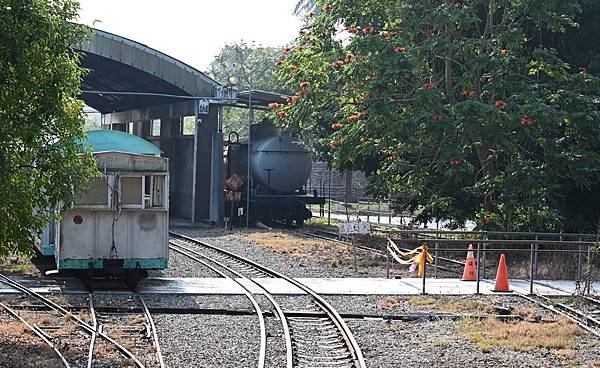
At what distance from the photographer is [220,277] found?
1917 centimetres

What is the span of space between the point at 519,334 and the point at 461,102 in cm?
972

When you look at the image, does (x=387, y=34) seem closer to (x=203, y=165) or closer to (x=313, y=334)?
(x=313, y=334)

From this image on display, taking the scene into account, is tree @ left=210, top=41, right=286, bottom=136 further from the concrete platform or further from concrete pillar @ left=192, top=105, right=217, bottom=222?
the concrete platform

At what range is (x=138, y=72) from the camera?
3375 cm

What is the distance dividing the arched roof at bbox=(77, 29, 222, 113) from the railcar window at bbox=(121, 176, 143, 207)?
1362 centimetres

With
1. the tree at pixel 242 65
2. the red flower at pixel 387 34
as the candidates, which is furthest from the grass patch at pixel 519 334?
the tree at pixel 242 65

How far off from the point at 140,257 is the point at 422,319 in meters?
5.38

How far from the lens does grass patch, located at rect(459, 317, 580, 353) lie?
1227 centimetres

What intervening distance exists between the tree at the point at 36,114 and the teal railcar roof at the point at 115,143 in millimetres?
5244

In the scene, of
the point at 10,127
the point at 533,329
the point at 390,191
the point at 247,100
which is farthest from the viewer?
the point at 247,100

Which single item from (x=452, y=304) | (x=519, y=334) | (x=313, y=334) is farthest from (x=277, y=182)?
(x=519, y=334)

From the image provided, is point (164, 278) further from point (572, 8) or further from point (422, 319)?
point (572, 8)

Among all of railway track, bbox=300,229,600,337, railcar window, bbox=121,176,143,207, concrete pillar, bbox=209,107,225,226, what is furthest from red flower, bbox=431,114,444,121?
concrete pillar, bbox=209,107,225,226

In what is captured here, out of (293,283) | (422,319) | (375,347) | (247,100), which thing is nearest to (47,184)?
(375,347)
